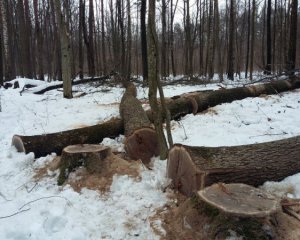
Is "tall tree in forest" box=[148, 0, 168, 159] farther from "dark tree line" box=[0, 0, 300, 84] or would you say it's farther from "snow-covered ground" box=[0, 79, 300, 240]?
"dark tree line" box=[0, 0, 300, 84]

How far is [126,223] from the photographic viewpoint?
3562 mm

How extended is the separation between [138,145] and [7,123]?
476cm

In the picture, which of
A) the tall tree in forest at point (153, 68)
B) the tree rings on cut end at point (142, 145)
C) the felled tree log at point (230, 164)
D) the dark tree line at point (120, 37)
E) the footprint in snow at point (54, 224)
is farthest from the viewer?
the dark tree line at point (120, 37)

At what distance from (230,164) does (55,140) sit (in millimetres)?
3150

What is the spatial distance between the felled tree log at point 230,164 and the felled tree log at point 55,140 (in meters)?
2.27

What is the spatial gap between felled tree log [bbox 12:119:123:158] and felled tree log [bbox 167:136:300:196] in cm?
227

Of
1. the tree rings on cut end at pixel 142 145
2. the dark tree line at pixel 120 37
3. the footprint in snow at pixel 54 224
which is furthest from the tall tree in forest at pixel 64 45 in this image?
Result: the footprint in snow at pixel 54 224

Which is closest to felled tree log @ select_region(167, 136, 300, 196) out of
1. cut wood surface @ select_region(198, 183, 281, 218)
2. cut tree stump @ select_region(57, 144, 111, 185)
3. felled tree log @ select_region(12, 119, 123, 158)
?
cut wood surface @ select_region(198, 183, 281, 218)

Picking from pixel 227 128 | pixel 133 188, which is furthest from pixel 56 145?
pixel 227 128

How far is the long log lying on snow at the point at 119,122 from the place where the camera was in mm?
5609

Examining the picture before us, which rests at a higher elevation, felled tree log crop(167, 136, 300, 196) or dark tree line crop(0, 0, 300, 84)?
dark tree line crop(0, 0, 300, 84)

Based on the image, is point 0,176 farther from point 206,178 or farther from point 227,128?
point 227,128

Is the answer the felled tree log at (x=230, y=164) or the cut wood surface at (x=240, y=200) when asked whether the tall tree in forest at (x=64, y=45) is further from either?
the cut wood surface at (x=240, y=200)

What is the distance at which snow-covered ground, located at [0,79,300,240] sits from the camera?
3457 millimetres
